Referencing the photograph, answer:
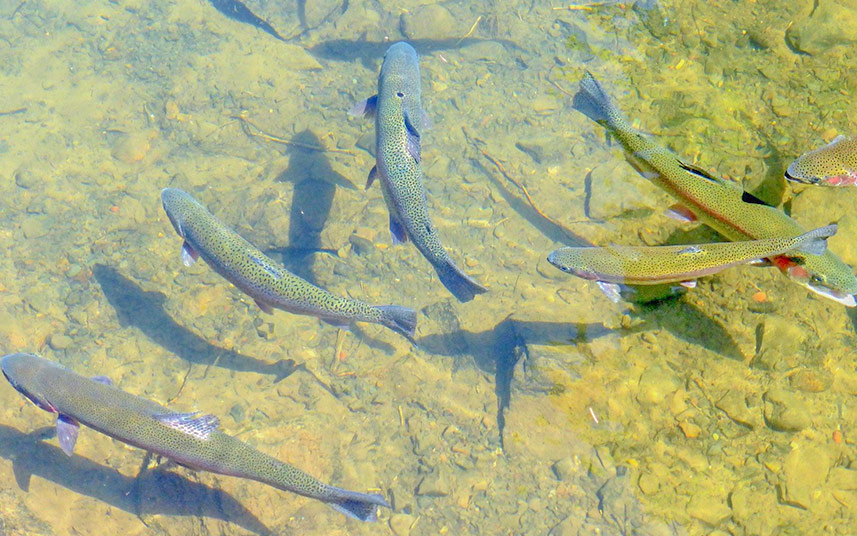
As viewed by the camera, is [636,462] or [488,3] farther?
[488,3]

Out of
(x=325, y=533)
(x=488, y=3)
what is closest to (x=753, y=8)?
(x=488, y=3)

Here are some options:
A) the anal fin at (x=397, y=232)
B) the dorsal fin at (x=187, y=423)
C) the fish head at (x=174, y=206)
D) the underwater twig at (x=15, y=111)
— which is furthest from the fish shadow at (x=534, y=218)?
the underwater twig at (x=15, y=111)

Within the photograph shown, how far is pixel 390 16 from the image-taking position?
9586 mm

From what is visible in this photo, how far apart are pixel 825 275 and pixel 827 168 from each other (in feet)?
2.90

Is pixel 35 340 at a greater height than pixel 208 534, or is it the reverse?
pixel 35 340

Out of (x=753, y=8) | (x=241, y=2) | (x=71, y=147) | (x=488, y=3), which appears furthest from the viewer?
(x=241, y=2)

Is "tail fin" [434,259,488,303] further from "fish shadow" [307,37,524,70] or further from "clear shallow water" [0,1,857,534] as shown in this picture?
"fish shadow" [307,37,524,70]

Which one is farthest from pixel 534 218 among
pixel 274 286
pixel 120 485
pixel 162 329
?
pixel 120 485

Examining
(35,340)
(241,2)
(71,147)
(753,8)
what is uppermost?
(753,8)

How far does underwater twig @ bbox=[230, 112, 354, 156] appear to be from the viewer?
777cm

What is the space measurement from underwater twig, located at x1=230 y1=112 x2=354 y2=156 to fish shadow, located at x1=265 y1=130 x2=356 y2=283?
12cm

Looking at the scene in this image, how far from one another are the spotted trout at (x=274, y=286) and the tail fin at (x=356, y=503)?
1.44 meters

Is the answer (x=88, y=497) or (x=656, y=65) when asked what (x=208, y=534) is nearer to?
(x=88, y=497)

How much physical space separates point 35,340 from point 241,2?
6.98 meters
